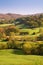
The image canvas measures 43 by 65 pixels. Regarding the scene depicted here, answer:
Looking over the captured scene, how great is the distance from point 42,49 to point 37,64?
24571 millimetres

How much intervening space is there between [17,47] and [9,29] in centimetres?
4835

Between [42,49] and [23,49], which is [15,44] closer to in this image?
[23,49]

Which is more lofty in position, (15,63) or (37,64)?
(37,64)

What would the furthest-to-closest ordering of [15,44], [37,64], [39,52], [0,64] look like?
[15,44] → [39,52] → [0,64] → [37,64]

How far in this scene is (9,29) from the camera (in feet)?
325

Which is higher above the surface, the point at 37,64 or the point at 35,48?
the point at 37,64

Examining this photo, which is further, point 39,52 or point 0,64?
point 39,52

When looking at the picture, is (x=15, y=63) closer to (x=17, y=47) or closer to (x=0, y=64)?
(x=0, y=64)

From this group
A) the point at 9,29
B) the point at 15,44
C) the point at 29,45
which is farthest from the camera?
the point at 9,29

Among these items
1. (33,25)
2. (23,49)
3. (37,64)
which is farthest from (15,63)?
(33,25)

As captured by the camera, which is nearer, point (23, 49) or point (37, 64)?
point (37, 64)

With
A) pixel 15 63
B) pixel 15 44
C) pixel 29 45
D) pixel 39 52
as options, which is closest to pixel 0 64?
pixel 15 63

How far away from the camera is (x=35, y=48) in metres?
46.0

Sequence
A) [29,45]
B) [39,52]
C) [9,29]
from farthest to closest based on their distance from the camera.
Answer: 1. [9,29]
2. [29,45]
3. [39,52]
